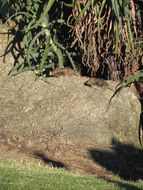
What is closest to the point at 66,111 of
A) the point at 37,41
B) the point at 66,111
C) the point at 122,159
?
the point at 66,111

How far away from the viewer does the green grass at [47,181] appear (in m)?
5.14

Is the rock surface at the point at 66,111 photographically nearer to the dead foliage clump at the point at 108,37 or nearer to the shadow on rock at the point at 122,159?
the shadow on rock at the point at 122,159

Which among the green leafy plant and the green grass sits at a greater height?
the green leafy plant

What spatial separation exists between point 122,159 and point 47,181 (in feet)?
10.6

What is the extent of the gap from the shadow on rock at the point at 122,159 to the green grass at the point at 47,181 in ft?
4.99

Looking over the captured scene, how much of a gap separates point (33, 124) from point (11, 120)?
1.81 ft

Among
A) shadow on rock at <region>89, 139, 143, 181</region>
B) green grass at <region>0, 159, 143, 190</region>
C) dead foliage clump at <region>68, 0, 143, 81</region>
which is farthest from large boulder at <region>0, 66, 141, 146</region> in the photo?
green grass at <region>0, 159, 143, 190</region>

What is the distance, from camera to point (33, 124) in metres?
9.26

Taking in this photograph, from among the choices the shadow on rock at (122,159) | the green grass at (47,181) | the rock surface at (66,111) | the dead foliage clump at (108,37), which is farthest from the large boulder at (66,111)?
the green grass at (47,181)

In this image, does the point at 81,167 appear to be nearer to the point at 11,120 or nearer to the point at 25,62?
the point at 11,120

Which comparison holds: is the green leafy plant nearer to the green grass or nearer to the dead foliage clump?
the dead foliage clump

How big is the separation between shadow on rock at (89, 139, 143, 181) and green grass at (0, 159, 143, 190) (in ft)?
4.99

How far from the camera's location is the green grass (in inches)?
203

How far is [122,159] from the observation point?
27.8ft
